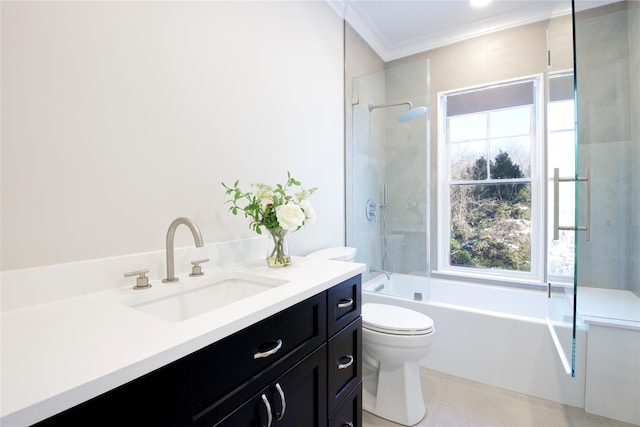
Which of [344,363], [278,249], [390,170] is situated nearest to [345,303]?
[344,363]

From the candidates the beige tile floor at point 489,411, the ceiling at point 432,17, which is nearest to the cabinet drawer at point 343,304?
the beige tile floor at point 489,411

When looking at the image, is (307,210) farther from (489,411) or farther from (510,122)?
(510,122)

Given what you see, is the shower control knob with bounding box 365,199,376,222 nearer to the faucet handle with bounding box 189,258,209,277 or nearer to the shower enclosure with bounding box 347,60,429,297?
the shower enclosure with bounding box 347,60,429,297

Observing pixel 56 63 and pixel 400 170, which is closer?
pixel 56 63

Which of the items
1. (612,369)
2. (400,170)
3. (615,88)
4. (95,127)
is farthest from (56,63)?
(615,88)

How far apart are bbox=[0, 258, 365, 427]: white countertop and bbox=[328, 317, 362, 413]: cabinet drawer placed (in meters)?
0.31

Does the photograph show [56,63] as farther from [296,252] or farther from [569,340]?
[569,340]

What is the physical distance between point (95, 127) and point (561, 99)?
7.78ft

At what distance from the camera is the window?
2.66m

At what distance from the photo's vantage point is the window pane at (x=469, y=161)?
2854mm

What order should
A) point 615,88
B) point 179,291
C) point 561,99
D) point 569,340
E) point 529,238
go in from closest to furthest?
point 179,291
point 569,340
point 561,99
point 615,88
point 529,238

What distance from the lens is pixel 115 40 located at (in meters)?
1.03

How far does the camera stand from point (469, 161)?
9.53ft

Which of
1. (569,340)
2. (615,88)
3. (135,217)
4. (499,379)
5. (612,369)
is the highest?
(615,88)
